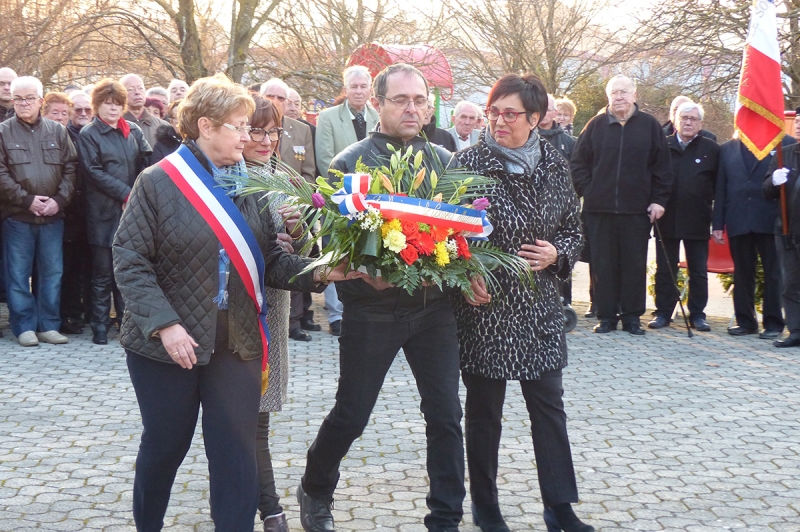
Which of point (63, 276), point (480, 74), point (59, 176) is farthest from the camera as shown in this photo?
point (480, 74)

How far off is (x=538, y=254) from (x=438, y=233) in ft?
2.24

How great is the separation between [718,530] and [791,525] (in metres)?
0.36

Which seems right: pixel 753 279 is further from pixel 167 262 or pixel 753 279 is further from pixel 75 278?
pixel 167 262

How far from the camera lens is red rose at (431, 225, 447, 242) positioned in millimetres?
3820

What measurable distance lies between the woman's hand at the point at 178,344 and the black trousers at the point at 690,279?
765 cm

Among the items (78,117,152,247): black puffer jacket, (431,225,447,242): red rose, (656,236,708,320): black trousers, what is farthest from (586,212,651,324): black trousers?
(431,225,447,242): red rose

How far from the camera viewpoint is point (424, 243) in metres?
3.79

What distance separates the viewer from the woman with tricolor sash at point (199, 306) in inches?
145

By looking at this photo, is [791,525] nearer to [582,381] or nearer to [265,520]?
[265,520]

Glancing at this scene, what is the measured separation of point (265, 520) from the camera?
14.5 feet

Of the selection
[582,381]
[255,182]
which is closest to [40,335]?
[582,381]

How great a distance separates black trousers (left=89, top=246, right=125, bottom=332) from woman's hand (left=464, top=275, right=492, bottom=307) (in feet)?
19.0

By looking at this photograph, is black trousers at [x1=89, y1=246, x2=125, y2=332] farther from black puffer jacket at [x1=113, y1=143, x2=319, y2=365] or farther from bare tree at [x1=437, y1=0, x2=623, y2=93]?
bare tree at [x1=437, y1=0, x2=623, y2=93]

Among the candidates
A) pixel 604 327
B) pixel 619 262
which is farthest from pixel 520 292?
pixel 619 262
